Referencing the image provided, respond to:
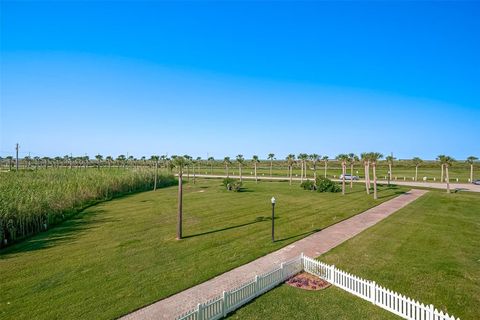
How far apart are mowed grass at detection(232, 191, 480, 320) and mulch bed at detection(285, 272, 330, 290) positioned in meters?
0.43

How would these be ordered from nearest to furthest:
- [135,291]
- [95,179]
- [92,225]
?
[135,291] → [92,225] → [95,179]

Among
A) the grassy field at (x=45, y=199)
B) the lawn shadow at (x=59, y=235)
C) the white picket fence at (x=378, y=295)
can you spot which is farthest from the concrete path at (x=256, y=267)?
the grassy field at (x=45, y=199)

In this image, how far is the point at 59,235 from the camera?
2050cm

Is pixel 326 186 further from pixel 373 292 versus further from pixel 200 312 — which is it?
pixel 200 312

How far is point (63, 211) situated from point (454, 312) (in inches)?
1221

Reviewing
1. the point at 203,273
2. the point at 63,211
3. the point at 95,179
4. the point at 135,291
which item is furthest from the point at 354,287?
the point at 95,179

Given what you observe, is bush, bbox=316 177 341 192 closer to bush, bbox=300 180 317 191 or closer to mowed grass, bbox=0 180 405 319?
bush, bbox=300 180 317 191

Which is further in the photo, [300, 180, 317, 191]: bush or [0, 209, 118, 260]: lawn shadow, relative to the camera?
[300, 180, 317, 191]: bush

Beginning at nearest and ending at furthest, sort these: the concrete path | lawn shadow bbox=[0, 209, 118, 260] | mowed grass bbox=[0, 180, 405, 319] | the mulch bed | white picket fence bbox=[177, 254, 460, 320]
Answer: white picket fence bbox=[177, 254, 460, 320]
the concrete path
mowed grass bbox=[0, 180, 405, 319]
the mulch bed
lawn shadow bbox=[0, 209, 118, 260]

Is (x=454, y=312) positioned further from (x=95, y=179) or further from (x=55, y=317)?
(x=95, y=179)

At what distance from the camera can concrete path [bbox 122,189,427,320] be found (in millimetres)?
10016

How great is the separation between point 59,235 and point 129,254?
8.61m

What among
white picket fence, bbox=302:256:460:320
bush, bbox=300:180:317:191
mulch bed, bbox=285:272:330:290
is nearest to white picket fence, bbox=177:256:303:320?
mulch bed, bbox=285:272:330:290

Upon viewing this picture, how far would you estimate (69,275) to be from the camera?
13.0 meters
